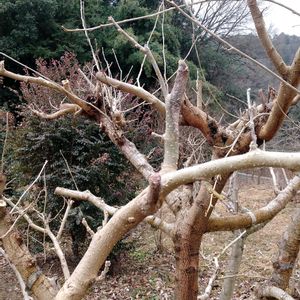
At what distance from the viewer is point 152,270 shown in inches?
227

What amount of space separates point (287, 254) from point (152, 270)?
12.8ft

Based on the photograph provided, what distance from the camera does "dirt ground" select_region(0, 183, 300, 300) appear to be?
5074 millimetres

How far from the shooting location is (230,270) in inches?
98.4

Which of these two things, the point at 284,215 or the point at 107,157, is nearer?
the point at 107,157

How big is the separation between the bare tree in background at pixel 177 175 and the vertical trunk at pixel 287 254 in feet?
0.06

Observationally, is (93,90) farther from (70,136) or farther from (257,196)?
(257,196)

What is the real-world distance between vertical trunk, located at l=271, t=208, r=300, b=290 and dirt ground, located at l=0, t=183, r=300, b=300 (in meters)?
2.17

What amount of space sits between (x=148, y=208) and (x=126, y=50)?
37.1ft

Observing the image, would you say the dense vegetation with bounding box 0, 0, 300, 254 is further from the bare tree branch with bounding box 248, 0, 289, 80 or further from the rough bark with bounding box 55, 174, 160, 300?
the rough bark with bounding box 55, 174, 160, 300

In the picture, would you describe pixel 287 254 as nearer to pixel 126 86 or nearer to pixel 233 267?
pixel 233 267

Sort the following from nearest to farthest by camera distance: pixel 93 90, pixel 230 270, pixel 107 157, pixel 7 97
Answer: pixel 93 90 → pixel 230 270 → pixel 107 157 → pixel 7 97

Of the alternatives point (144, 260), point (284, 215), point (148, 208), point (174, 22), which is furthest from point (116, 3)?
point (148, 208)

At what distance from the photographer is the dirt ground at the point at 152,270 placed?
5.07 m

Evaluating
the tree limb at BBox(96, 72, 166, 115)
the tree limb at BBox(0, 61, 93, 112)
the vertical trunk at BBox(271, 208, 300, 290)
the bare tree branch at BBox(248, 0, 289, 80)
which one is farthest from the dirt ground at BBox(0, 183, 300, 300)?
the bare tree branch at BBox(248, 0, 289, 80)
